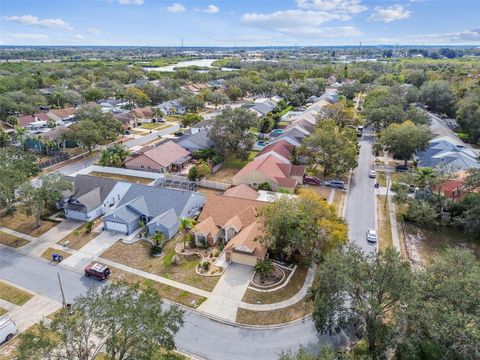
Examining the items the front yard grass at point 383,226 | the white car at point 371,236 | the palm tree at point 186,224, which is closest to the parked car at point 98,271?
the palm tree at point 186,224

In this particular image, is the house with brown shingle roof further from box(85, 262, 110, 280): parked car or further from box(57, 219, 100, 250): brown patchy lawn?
box(57, 219, 100, 250): brown patchy lawn

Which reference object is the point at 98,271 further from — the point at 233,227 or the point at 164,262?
the point at 233,227

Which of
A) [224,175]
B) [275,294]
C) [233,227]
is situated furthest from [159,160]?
[275,294]

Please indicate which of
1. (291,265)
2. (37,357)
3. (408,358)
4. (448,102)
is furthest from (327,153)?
(448,102)

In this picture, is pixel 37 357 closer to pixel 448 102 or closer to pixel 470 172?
pixel 470 172

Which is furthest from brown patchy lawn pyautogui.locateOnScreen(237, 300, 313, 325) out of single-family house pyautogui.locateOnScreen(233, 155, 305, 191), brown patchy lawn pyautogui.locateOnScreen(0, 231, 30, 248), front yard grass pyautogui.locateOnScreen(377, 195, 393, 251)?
brown patchy lawn pyautogui.locateOnScreen(0, 231, 30, 248)

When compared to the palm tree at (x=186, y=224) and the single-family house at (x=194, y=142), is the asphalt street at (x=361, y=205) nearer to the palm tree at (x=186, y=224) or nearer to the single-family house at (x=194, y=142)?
the palm tree at (x=186, y=224)
